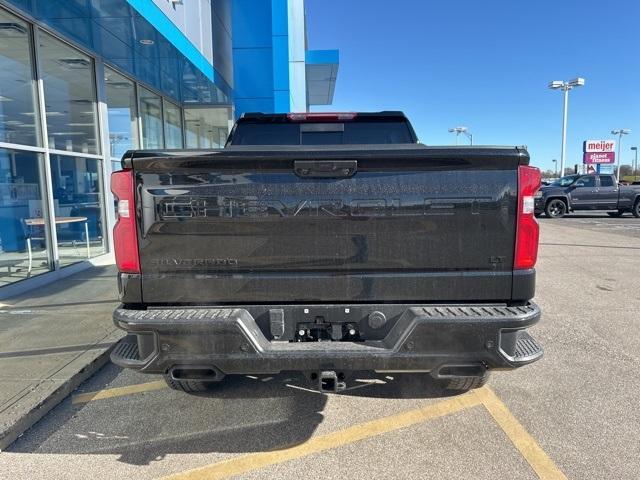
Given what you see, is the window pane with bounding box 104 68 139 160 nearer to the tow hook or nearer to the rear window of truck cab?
the rear window of truck cab

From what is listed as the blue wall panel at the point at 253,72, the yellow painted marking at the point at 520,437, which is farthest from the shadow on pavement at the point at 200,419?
the blue wall panel at the point at 253,72

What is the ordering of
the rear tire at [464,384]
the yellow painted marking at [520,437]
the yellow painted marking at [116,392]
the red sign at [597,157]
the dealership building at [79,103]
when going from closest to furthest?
the yellow painted marking at [520,437], the rear tire at [464,384], the yellow painted marking at [116,392], the dealership building at [79,103], the red sign at [597,157]

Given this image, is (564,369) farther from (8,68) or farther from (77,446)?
(8,68)

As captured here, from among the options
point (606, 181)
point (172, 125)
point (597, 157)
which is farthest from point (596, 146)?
point (172, 125)

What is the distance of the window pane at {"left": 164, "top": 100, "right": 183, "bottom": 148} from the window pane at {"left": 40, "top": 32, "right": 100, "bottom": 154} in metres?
3.81

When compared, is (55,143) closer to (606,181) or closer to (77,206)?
(77,206)

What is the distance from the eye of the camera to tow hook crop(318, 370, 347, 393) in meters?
2.44

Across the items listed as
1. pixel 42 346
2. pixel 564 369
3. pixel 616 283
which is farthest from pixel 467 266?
pixel 616 283

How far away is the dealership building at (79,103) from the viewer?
6699 millimetres

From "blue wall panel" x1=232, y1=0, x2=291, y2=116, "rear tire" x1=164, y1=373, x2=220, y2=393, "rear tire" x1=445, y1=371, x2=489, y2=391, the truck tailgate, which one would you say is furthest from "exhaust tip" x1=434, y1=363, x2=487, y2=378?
"blue wall panel" x1=232, y1=0, x2=291, y2=116

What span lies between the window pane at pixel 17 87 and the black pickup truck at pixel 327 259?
5.71 meters

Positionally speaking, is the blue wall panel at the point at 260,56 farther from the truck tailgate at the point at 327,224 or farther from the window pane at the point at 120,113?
the truck tailgate at the point at 327,224

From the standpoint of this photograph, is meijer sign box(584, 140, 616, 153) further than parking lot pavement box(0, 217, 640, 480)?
Yes

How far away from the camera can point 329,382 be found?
2.48m
